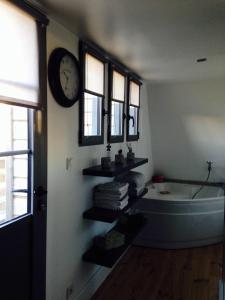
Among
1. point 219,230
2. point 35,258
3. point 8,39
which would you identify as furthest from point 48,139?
point 219,230

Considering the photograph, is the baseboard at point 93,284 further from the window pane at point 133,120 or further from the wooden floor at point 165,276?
the window pane at point 133,120

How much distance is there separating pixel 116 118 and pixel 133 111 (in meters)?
0.66

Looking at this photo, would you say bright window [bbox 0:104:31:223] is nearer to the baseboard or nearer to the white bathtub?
the baseboard

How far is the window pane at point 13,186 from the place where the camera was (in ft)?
5.11

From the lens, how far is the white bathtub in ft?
11.2

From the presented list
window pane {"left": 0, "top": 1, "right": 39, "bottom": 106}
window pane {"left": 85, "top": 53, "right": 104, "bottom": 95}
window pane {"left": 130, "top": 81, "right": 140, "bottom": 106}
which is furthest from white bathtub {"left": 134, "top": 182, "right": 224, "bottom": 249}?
window pane {"left": 0, "top": 1, "right": 39, "bottom": 106}

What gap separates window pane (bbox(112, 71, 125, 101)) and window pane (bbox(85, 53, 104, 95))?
32 cm

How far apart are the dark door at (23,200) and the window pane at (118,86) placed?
1.35 metres

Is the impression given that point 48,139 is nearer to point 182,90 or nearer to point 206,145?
point 182,90

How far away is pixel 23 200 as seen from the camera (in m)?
1.69

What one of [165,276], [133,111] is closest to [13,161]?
[165,276]

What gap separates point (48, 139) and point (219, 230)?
288cm

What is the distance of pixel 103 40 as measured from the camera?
7.14 feet

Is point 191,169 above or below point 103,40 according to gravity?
below
